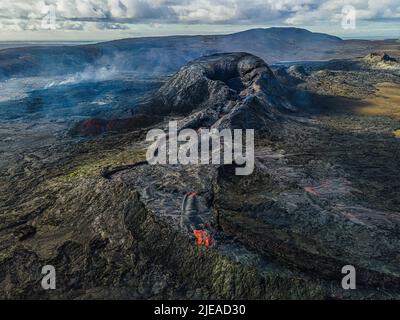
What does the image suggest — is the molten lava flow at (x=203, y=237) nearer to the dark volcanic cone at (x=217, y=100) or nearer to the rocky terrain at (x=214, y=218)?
the rocky terrain at (x=214, y=218)

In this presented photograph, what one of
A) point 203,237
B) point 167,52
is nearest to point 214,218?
point 203,237

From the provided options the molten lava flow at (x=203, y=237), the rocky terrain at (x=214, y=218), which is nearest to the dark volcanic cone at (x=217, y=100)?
the rocky terrain at (x=214, y=218)

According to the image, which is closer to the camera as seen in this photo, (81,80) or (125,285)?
(125,285)

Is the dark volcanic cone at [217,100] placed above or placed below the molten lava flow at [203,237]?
above

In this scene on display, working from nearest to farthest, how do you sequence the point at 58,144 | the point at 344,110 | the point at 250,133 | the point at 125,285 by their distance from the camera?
the point at 125,285
the point at 250,133
the point at 58,144
the point at 344,110

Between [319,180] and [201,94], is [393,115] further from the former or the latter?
[319,180]

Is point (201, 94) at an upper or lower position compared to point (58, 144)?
upper
